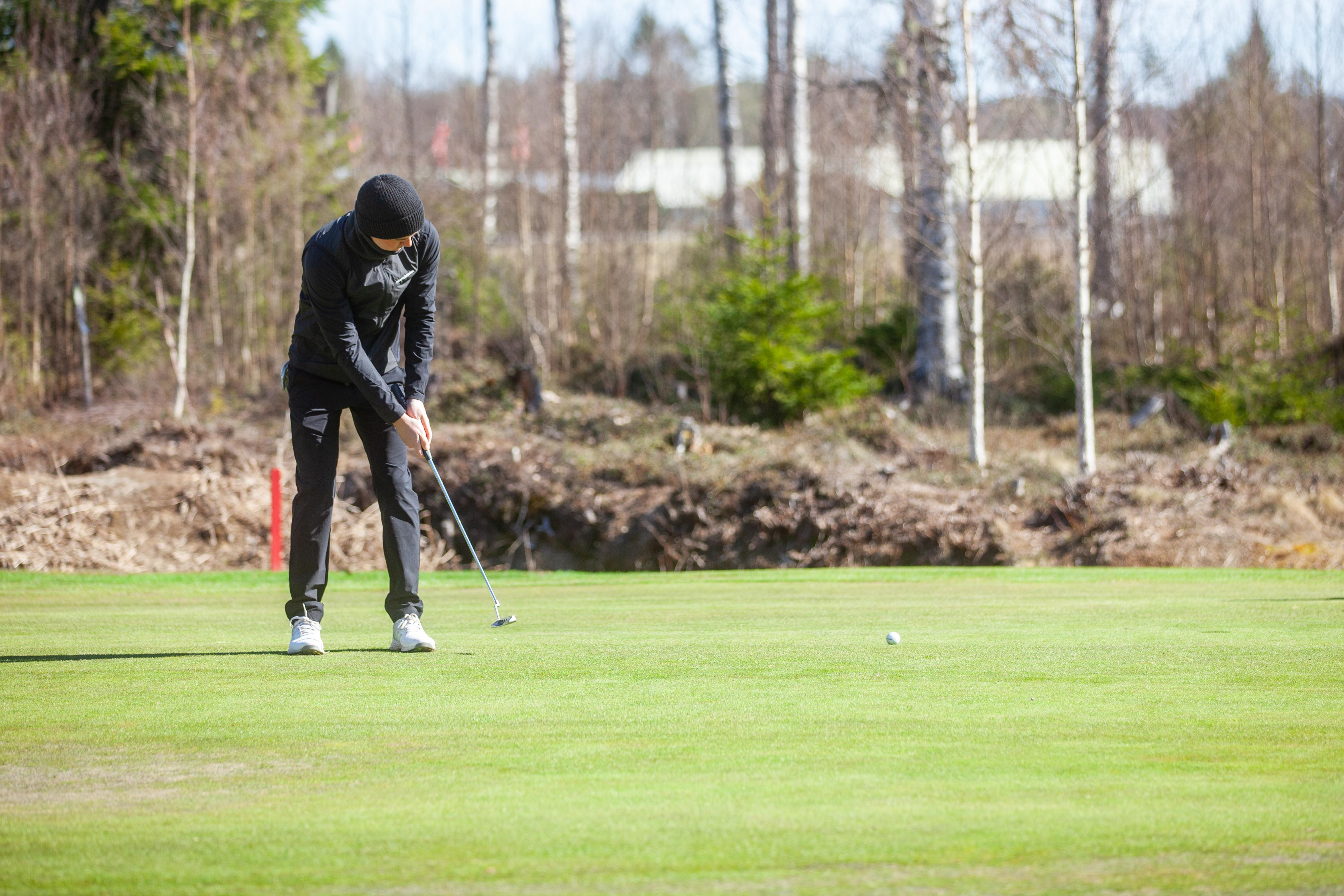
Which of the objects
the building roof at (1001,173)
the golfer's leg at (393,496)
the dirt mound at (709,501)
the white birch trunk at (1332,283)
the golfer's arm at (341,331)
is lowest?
the dirt mound at (709,501)

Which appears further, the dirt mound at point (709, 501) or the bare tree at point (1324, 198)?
the bare tree at point (1324, 198)

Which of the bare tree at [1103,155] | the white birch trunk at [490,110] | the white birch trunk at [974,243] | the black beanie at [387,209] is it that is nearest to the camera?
the black beanie at [387,209]

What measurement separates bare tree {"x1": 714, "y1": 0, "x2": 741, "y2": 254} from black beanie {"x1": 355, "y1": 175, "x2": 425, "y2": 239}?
16.9 meters

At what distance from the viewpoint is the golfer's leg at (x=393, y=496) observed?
5.29 metres

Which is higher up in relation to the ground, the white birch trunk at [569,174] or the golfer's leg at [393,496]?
the white birch trunk at [569,174]

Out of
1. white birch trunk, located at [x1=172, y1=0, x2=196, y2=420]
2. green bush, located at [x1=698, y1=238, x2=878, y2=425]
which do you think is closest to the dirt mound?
green bush, located at [x1=698, y1=238, x2=878, y2=425]

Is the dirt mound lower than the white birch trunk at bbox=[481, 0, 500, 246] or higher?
lower

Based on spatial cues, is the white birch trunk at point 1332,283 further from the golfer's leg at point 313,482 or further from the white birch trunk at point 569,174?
the golfer's leg at point 313,482

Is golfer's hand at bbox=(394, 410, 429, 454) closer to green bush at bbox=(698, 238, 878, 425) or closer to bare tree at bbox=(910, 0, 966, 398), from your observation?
bare tree at bbox=(910, 0, 966, 398)

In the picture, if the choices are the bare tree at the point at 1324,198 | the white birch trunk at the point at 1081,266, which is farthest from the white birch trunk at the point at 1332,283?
the white birch trunk at the point at 1081,266

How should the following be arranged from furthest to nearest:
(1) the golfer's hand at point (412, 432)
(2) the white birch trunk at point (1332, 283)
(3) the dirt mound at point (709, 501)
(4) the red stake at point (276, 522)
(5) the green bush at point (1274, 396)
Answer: (2) the white birch trunk at point (1332, 283)
(5) the green bush at point (1274, 396)
(3) the dirt mound at point (709, 501)
(4) the red stake at point (276, 522)
(1) the golfer's hand at point (412, 432)

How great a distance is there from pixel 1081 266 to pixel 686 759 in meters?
12.0

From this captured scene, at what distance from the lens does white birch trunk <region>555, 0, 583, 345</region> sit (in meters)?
21.3

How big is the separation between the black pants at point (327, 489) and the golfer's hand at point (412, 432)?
14cm
